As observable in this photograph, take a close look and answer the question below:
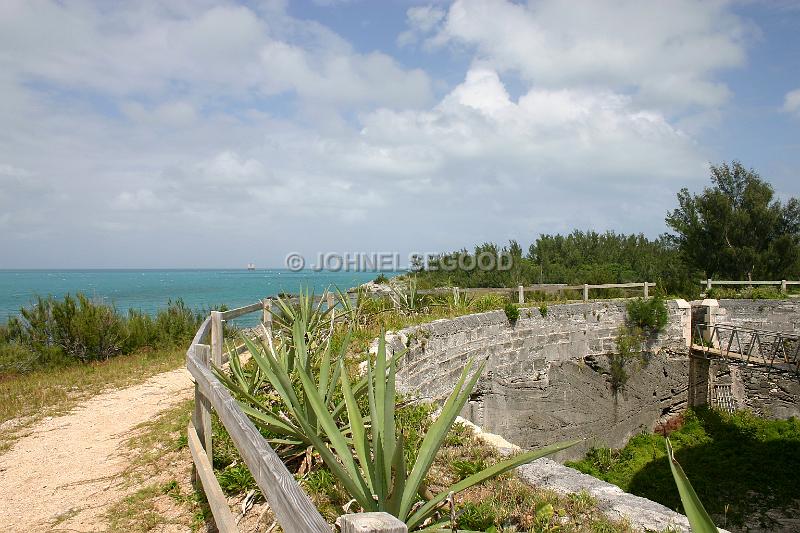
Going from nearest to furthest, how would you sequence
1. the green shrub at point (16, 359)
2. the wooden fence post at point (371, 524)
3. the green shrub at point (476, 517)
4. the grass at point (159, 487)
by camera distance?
the wooden fence post at point (371, 524), the green shrub at point (476, 517), the grass at point (159, 487), the green shrub at point (16, 359)

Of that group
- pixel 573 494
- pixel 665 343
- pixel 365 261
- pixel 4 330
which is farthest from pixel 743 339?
pixel 4 330

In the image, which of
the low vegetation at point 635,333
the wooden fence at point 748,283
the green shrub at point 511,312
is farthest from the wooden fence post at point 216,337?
the wooden fence at point 748,283

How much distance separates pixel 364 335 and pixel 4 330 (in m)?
8.08

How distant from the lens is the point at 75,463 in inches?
196

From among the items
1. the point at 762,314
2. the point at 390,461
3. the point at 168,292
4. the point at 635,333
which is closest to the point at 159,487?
the point at 390,461

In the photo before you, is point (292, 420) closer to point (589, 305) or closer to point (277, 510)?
point (277, 510)

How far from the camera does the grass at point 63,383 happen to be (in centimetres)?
670

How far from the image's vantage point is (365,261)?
17516 mm

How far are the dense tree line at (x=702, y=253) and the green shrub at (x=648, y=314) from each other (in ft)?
22.8

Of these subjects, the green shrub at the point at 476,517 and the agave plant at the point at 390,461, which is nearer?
the agave plant at the point at 390,461

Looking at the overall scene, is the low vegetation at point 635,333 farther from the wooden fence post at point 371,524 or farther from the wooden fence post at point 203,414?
the wooden fence post at point 371,524

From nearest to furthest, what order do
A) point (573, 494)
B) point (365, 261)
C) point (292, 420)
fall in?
point (573, 494) → point (292, 420) → point (365, 261)

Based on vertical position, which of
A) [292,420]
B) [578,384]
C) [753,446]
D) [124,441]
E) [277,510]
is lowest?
[753,446]

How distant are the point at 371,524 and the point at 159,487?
3.50 m
